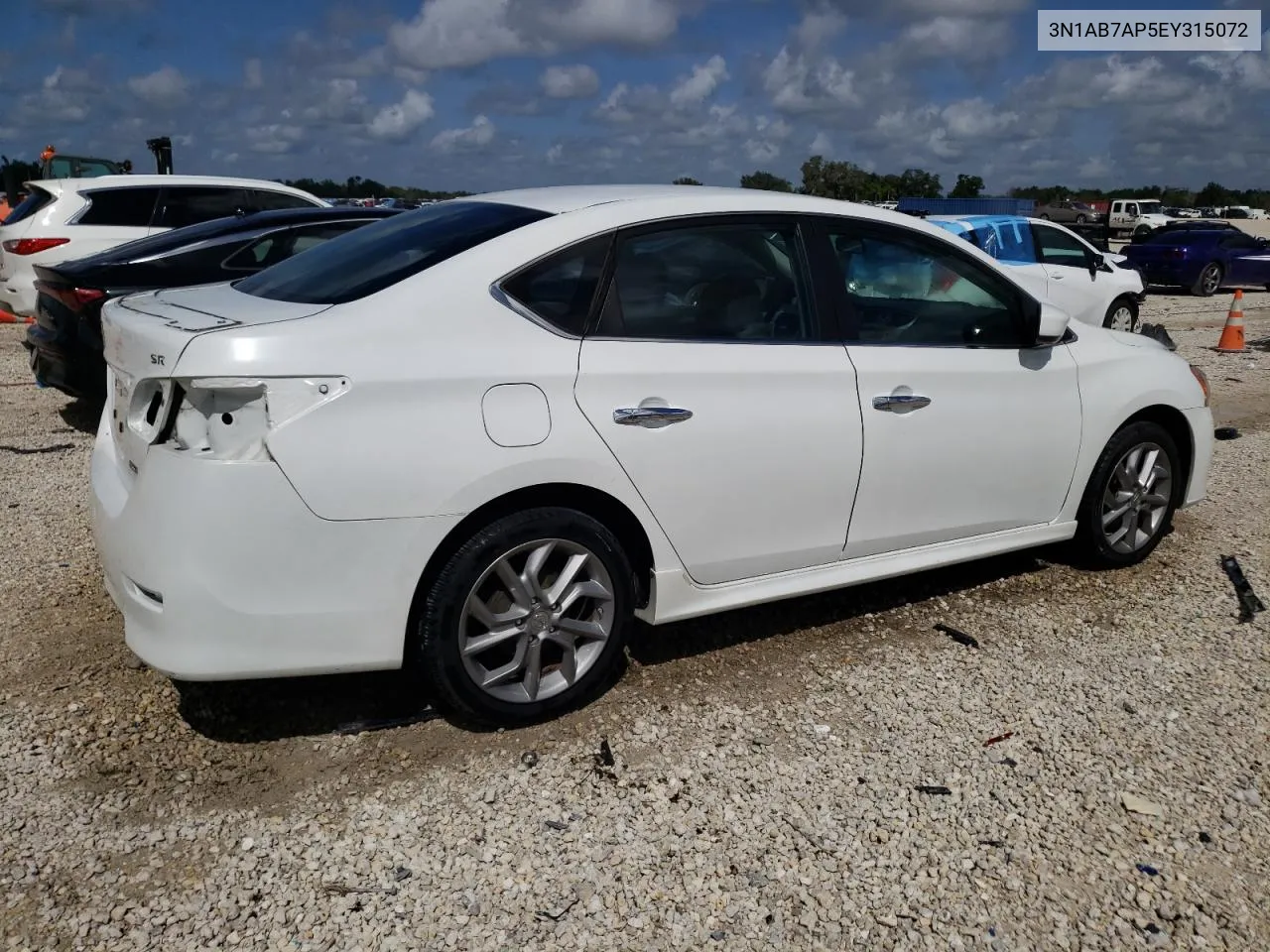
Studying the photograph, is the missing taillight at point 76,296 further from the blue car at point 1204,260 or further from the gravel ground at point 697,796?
the blue car at point 1204,260

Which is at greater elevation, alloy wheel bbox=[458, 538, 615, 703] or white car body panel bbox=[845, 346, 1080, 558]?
white car body panel bbox=[845, 346, 1080, 558]

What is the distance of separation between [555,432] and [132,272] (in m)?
4.62

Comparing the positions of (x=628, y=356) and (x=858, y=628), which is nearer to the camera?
(x=628, y=356)

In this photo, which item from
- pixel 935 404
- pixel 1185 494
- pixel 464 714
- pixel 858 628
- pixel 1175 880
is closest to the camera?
pixel 1175 880

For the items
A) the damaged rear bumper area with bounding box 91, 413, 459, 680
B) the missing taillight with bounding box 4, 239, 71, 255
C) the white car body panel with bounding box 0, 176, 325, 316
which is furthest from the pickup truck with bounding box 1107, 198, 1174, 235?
the damaged rear bumper area with bounding box 91, 413, 459, 680

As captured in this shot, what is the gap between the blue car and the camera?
20672mm

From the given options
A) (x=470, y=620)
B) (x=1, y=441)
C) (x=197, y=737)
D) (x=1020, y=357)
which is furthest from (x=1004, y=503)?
(x=1, y=441)

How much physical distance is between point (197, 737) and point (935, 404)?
9.37 feet

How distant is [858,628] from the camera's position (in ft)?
14.3

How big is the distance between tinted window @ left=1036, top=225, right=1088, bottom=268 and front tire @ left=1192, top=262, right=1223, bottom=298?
32.4 feet

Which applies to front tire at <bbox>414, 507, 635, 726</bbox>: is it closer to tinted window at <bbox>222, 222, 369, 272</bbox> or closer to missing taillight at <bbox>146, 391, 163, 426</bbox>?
missing taillight at <bbox>146, 391, 163, 426</bbox>

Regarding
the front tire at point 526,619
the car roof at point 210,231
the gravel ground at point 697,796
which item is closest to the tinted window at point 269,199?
the car roof at point 210,231

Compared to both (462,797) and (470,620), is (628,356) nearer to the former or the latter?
(470,620)

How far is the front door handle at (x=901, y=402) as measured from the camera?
390 cm
